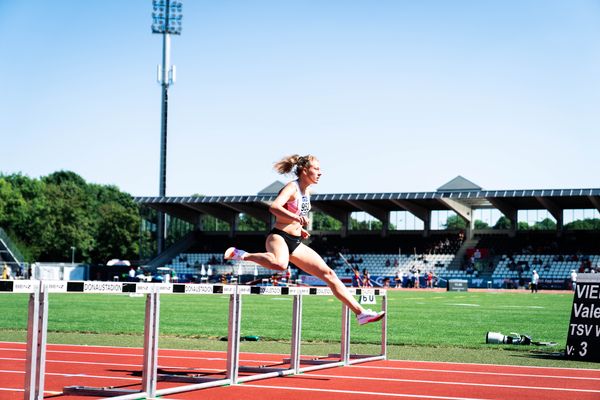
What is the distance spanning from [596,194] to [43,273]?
1475 inches

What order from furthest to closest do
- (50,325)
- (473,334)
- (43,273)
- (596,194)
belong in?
(43,273) → (596,194) → (50,325) → (473,334)

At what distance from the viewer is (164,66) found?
Result: 2729 inches

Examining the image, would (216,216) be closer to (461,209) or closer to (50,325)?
(461,209)

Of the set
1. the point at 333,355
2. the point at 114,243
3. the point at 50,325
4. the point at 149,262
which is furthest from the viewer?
the point at 114,243

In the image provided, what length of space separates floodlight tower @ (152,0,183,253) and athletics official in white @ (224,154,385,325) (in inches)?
2429

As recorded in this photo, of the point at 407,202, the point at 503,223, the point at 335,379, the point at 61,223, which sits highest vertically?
the point at 407,202

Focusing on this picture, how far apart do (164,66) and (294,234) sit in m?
63.1

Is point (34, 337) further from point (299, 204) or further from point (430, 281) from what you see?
point (430, 281)

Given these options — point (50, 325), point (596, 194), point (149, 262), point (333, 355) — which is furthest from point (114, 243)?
point (333, 355)

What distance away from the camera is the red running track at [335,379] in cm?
775

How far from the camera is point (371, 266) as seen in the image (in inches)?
2421

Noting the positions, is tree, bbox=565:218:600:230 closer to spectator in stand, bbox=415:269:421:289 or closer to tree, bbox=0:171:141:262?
spectator in stand, bbox=415:269:421:289

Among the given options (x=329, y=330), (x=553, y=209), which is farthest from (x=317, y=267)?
(x=553, y=209)

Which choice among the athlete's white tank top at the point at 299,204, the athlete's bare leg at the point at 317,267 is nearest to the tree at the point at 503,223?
the athlete's bare leg at the point at 317,267
